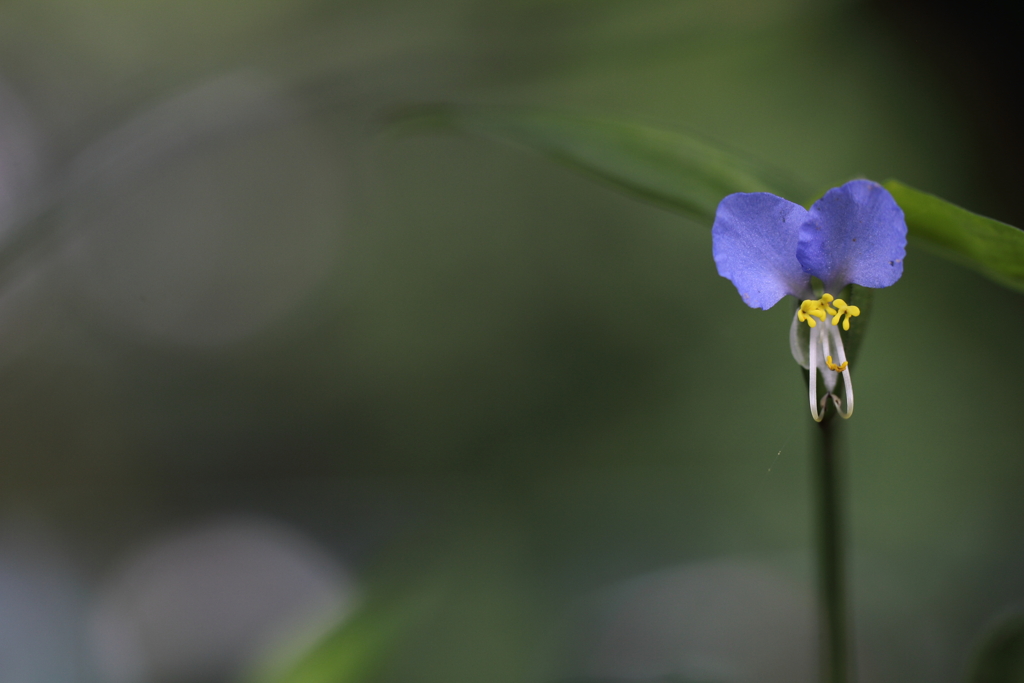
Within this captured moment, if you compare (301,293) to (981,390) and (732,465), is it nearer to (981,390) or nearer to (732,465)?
(732,465)

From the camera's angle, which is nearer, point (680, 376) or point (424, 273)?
point (680, 376)

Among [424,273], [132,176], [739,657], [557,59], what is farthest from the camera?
[424,273]

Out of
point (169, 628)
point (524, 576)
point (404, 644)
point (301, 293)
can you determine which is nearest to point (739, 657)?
point (524, 576)

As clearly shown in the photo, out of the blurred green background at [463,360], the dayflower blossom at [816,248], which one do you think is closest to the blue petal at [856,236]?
the dayflower blossom at [816,248]

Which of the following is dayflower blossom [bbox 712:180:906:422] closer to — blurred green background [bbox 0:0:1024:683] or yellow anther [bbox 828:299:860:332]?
yellow anther [bbox 828:299:860:332]

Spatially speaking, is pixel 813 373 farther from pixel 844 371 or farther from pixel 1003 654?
pixel 1003 654

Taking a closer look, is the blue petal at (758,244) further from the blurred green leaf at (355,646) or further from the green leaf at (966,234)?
the blurred green leaf at (355,646)
